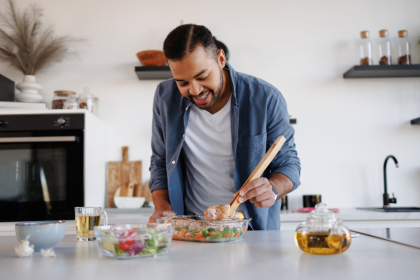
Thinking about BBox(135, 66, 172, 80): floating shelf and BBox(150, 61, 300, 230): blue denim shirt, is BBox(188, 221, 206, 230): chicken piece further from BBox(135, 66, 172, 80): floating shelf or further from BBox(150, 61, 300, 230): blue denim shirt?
BBox(135, 66, 172, 80): floating shelf

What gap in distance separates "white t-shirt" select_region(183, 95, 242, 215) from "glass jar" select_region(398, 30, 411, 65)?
6.20ft

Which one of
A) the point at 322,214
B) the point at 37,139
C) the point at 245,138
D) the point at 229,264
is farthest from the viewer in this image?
the point at 37,139

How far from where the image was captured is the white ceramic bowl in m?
2.76

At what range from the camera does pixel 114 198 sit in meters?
2.78

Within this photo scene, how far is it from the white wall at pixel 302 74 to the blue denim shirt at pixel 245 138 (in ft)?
4.23

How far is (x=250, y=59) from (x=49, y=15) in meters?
1.59

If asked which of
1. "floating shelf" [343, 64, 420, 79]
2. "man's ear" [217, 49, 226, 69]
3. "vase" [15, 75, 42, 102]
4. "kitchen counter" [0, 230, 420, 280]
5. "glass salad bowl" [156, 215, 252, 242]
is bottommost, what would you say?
"kitchen counter" [0, 230, 420, 280]

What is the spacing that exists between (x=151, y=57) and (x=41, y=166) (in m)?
1.04

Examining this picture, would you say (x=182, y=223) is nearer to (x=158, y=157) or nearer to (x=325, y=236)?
(x=325, y=236)

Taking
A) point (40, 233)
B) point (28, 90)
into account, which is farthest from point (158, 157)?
point (28, 90)

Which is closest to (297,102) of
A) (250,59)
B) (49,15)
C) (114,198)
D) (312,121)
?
(312,121)

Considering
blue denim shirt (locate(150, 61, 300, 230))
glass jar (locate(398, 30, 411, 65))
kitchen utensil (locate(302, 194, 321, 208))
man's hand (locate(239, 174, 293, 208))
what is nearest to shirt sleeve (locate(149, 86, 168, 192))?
blue denim shirt (locate(150, 61, 300, 230))

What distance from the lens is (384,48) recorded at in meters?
3.00

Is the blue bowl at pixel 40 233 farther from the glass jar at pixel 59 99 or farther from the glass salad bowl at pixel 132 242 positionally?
the glass jar at pixel 59 99
